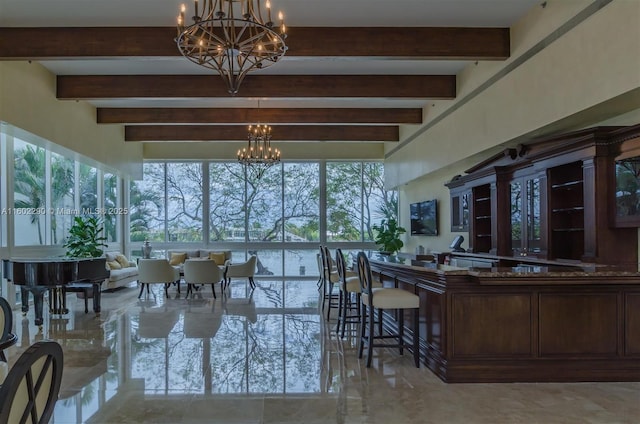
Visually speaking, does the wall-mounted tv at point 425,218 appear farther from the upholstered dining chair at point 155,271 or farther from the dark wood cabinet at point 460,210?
the upholstered dining chair at point 155,271

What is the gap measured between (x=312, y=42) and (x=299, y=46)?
0.55 ft

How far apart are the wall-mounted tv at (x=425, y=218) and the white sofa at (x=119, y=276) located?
21.1 feet

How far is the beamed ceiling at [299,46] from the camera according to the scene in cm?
497

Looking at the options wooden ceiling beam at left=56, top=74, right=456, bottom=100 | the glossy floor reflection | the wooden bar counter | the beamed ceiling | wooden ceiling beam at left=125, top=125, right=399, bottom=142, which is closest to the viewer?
the glossy floor reflection

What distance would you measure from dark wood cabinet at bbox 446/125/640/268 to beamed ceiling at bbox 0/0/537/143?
4.76ft

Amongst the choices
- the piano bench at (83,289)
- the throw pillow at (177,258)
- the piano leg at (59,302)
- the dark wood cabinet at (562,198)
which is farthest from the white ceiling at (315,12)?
the throw pillow at (177,258)

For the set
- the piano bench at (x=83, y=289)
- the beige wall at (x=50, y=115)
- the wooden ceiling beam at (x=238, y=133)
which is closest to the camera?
the beige wall at (x=50, y=115)

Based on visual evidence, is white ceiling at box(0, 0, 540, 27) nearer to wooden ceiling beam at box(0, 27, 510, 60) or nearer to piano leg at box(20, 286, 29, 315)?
wooden ceiling beam at box(0, 27, 510, 60)

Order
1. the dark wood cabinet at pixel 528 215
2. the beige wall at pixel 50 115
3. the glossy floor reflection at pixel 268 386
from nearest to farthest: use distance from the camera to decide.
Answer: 1. the glossy floor reflection at pixel 268 386
2. the dark wood cabinet at pixel 528 215
3. the beige wall at pixel 50 115

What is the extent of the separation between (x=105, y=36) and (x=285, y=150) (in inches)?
284

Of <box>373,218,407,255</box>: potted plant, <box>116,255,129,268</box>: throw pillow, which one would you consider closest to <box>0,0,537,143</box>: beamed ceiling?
<box>116,255,129,268</box>: throw pillow

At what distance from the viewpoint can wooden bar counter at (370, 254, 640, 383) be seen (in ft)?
12.8

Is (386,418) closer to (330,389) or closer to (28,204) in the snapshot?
(330,389)

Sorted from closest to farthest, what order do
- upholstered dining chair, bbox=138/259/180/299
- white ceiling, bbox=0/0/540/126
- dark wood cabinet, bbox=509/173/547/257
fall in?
white ceiling, bbox=0/0/540/126
dark wood cabinet, bbox=509/173/547/257
upholstered dining chair, bbox=138/259/180/299
